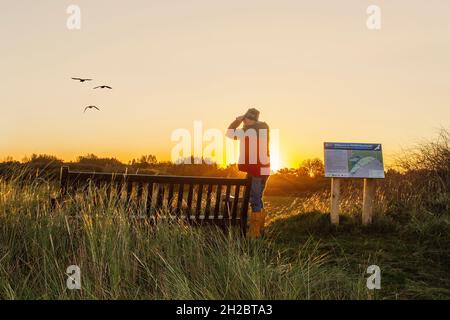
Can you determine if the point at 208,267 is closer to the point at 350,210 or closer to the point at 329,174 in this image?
the point at 329,174

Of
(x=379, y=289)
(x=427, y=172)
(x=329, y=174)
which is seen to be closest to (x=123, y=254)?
(x=379, y=289)

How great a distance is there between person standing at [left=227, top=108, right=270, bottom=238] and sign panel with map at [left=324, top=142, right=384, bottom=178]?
1925 millimetres

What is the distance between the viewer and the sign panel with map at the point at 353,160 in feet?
38.9

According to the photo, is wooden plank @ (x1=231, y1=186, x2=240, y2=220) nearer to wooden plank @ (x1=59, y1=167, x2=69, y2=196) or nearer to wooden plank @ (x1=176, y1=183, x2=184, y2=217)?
wooden plank @ (x1=176, y1=183, x2=184, y2=217)

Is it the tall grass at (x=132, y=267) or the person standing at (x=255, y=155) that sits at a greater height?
the person standing at (x=255, y=155)

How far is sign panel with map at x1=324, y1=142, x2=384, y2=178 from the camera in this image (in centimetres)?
1184

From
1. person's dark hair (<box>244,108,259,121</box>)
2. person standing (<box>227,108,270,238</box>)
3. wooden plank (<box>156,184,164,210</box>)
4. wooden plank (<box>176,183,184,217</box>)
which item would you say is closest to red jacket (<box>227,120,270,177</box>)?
person standing (<box>227,108,270,238</box>)

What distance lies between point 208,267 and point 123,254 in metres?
0.85

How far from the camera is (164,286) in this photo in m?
5.42

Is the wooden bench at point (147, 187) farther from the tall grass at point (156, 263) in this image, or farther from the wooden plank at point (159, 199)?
the tall grass at point (156, 263)

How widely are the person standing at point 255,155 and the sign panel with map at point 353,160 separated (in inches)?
75.8

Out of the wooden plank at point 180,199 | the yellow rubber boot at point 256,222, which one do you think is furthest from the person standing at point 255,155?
the wooden plank at point 180,199

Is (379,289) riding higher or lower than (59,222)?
lower

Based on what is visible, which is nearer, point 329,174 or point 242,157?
point 242,157
